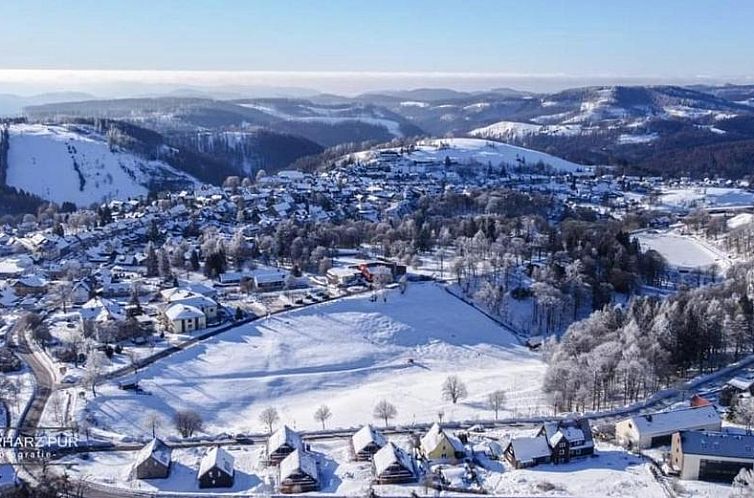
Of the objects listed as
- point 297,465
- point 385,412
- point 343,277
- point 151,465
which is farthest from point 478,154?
point 151,465

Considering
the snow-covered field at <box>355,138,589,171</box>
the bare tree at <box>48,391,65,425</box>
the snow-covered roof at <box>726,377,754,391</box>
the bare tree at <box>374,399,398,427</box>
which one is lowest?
the bare tree at <box>48,391,65,425</box>

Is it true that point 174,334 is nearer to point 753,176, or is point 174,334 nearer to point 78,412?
point 78,412

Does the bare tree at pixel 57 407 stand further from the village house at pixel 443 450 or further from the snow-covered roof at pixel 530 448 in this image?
the snow-covered roof at pixel 530 448

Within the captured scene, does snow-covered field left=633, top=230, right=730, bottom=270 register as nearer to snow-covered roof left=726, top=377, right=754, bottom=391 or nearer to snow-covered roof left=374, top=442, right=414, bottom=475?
snow-covered roof left=726, top=377, right=754, bottom=391

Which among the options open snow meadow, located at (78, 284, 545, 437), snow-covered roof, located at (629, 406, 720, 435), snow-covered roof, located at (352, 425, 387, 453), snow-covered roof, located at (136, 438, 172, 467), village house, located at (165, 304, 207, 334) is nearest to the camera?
snow-covered roof, located at (136, 438, 172, 467)

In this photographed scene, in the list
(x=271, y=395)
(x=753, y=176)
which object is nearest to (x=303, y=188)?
(x=271, y=395)

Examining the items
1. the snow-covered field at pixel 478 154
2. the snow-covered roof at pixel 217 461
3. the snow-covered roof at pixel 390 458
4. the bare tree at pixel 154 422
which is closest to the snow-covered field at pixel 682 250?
the snow-covered roof at pixel 390 458

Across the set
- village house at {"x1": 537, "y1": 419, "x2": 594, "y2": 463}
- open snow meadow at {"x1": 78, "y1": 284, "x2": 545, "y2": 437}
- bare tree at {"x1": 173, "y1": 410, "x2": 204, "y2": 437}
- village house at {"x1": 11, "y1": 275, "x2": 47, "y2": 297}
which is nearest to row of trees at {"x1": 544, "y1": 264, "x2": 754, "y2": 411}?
open snow meadow at {"x1": 78, "y1": 284, "x2": 545, "y2": 437}

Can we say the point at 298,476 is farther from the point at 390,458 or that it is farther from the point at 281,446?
the point at 390,458
